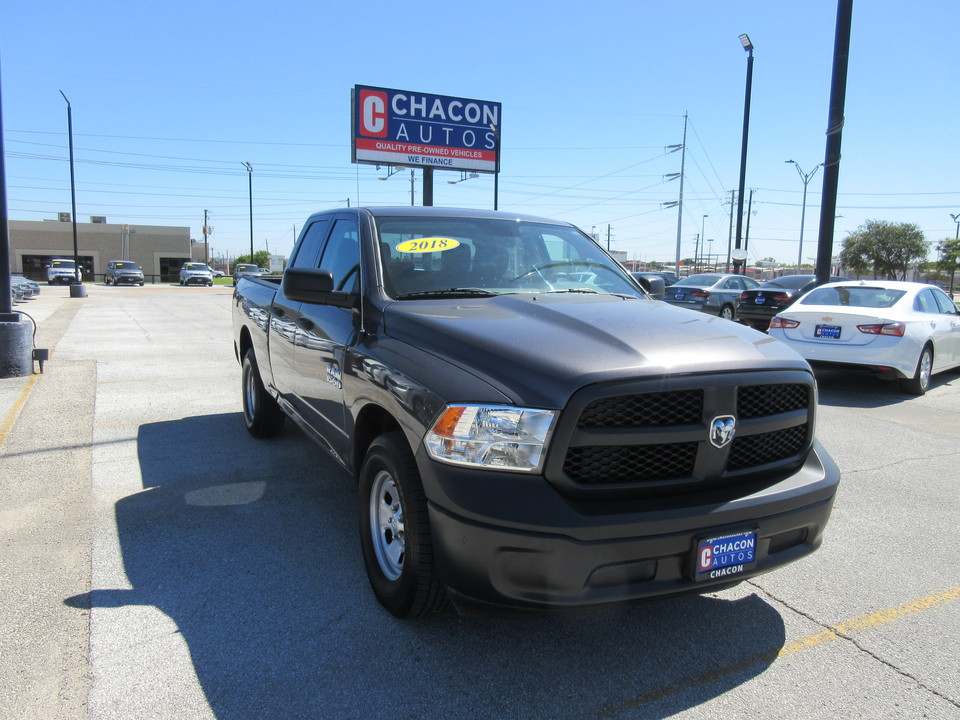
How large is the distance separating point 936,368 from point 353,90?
2344 centimetres

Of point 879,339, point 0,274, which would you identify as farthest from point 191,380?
point 879,339

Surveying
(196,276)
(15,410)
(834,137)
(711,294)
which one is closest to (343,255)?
(15,410)

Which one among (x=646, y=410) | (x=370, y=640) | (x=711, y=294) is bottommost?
(x=370, y=640)

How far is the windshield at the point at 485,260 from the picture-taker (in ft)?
12.3

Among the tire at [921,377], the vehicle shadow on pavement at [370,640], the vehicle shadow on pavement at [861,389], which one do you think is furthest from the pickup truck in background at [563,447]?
the tire at [921,377]

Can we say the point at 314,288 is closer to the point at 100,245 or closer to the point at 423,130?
the point at 423,130

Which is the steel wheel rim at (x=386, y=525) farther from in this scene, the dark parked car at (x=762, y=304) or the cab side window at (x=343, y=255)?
the dark parked car at (x=762, y=304)

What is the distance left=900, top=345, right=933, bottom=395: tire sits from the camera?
8.86 metres

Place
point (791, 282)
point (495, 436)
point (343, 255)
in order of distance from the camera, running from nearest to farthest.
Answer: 1. point (495, 436)
2. point (343, 255)
3. point (791, 282)

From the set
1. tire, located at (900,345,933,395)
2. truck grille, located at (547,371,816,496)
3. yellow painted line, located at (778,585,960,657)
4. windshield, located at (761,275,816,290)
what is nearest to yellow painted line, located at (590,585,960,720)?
yellow painted line, located at (778,585,960,657)

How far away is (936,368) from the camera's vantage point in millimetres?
9383

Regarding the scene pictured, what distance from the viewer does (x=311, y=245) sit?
511 cm

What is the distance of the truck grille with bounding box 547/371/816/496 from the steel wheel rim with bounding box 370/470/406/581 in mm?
940

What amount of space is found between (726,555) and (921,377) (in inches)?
315
